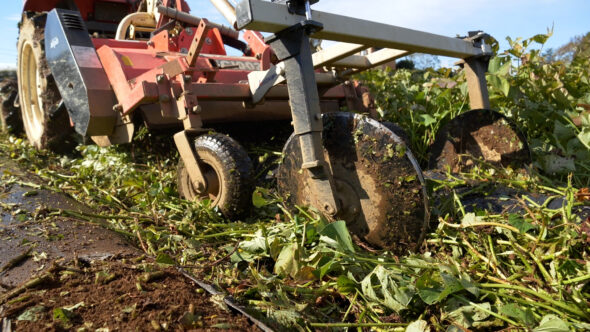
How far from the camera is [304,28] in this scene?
211cm

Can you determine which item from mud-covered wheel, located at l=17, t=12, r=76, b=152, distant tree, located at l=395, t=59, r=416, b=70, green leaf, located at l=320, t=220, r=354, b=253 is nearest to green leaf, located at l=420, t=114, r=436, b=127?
green leaf, located at l=320, t=220, r=354, b=253

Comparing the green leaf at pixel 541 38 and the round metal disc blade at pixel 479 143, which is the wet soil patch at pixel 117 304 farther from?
the green leaf at pixel 541 38

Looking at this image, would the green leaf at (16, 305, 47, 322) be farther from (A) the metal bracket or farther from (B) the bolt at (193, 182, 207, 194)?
(B) the bolt at (193, 182, 207, 194)

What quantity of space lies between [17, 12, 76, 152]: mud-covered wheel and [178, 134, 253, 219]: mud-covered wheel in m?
2.20

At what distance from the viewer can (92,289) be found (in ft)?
5.39

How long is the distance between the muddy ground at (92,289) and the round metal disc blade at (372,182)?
2.59 ft

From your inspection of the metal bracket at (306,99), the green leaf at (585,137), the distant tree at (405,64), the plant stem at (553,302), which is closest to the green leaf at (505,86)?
the green leaf at (585,137)

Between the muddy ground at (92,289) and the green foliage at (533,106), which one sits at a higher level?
the green foliage at (533,106)

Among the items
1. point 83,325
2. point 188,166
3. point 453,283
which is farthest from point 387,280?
point 188,166

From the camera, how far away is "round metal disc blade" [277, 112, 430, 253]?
6.76 feet

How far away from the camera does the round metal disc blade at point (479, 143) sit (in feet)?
Result: 9.78

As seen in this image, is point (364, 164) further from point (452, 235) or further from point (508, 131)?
point (508, 131)

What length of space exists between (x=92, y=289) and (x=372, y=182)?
1.18 metres

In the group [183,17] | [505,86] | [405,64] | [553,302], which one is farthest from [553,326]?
[405,64]
